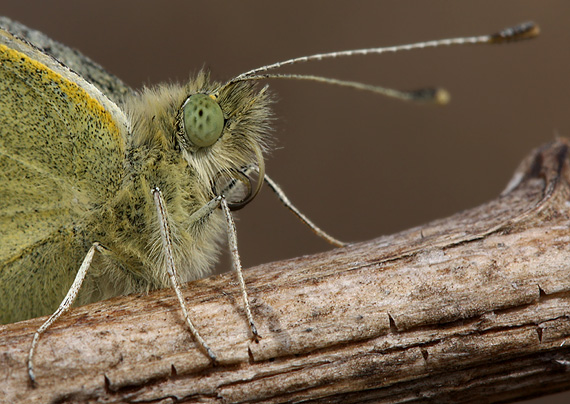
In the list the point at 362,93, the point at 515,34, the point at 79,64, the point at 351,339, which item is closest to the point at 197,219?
the point at 351,339

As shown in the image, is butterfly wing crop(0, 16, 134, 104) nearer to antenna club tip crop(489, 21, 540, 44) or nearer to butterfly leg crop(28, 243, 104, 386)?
butterfly leg crop(28, 243, 104, 386)

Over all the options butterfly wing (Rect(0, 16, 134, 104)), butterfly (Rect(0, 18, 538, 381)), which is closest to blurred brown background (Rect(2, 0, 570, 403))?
butterfly wing (Rect(0, 16, 134, 104))

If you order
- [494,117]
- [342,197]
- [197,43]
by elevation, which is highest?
[197,43]

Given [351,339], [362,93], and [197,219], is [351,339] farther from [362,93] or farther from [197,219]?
[362,93]

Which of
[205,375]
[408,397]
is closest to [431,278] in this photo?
[408,397]

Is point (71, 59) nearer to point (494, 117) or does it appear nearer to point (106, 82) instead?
point (106, 82)
